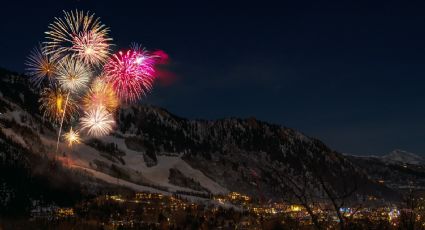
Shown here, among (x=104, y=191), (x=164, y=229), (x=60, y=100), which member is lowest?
(x=164, y=229)

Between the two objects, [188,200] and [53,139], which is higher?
[53,139]

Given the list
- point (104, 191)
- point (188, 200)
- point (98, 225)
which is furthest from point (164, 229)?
point (188, 200)

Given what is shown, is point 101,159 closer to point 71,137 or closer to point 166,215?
point 166,215

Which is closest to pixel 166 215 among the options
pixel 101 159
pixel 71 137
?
pixel 71 137

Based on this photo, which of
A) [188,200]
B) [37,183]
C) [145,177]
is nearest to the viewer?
[37,183]

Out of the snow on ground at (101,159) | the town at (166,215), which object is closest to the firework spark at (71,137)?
the snow on ground at (101,159)

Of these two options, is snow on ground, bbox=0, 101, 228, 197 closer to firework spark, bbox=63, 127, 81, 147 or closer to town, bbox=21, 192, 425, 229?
firework spark, bbox=63, 127, 81, 147

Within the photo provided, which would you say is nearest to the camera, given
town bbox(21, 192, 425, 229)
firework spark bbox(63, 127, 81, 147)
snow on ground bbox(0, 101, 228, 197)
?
firework spark bbox(63, 127, 81, 147)

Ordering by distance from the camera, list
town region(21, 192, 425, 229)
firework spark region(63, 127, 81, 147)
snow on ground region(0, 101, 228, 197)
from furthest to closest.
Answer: snow on ground region(0, 101, 228, 197)
town region(21, 192, 425, 229)
firework spark region(63, 127, 81, 147)

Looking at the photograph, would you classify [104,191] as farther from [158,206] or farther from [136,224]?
[136,224]

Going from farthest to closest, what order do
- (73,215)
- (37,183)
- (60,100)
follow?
(37,183), (73,215), (60,100)

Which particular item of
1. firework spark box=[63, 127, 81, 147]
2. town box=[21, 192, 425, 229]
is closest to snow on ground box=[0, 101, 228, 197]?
firework spark box=[63, 127, 81, 147]
